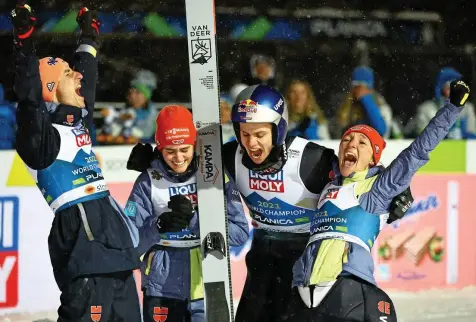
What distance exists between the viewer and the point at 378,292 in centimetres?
378

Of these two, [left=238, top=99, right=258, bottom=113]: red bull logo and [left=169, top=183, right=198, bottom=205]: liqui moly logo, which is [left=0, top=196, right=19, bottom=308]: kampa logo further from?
[left=238, top=99, right=258, bottom=113]: red bull logo

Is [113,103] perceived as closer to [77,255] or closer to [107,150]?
[107,150]

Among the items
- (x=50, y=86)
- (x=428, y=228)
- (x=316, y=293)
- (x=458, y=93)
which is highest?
(x=50, y=86)

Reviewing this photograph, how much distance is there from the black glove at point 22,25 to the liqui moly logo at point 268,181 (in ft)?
3.97

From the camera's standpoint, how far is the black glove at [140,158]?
164 inches

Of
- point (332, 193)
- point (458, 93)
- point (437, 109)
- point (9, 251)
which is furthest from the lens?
point (437, 109)

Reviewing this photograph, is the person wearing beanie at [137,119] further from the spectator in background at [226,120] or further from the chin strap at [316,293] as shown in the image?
the chin strap at [316,293]

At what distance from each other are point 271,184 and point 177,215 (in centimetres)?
46

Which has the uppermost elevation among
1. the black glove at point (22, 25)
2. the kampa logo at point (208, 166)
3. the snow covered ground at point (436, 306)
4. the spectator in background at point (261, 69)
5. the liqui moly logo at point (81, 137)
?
the spectator in background at point (261, 69)

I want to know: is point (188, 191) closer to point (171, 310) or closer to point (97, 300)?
point (171, 310)

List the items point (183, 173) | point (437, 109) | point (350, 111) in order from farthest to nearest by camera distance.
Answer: point (437, 109) → point (350, 111) → point (183, 173)

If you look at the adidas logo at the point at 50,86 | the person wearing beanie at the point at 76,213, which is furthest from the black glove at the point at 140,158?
the adidas logo at the point at 50,86

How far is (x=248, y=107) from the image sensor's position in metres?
3.91

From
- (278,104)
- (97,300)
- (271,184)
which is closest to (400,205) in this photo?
(271,184)
